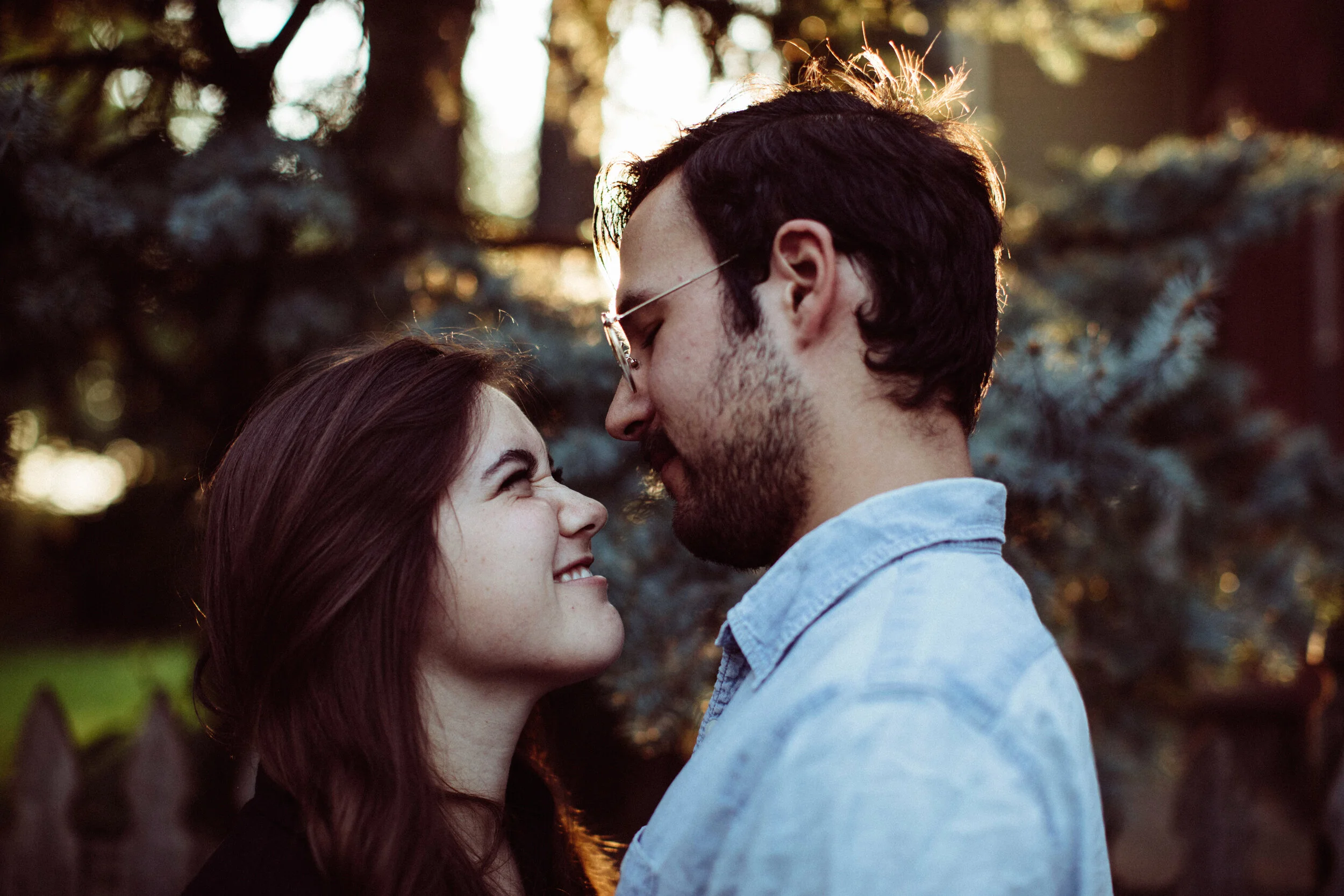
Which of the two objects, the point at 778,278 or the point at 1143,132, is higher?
the point at 1143,132

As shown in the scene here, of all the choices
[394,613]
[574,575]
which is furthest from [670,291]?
[394,613]

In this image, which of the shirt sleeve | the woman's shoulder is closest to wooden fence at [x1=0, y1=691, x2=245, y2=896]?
the woman's shoulder

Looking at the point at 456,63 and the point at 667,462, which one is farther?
the point at 456,63

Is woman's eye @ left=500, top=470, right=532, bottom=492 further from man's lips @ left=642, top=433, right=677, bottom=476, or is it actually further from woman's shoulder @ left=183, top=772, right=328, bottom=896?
woman's shoulder @ left=183, top=772, right=328, bottom=896

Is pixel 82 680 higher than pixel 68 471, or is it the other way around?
pixel 68 471

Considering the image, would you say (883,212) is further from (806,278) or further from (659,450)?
(659,450)

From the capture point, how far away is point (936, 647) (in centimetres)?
119

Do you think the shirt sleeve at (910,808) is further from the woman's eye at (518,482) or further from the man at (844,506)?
the woman's eye at (518,482)

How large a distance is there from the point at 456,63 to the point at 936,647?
3203 millimetres

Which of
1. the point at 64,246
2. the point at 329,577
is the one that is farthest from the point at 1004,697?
the point at 64,246

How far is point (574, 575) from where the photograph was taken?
1.92 m

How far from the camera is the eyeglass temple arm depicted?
172 cm

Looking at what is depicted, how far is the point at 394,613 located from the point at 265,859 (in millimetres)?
459

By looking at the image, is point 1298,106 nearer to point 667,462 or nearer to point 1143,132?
point 1143,132
